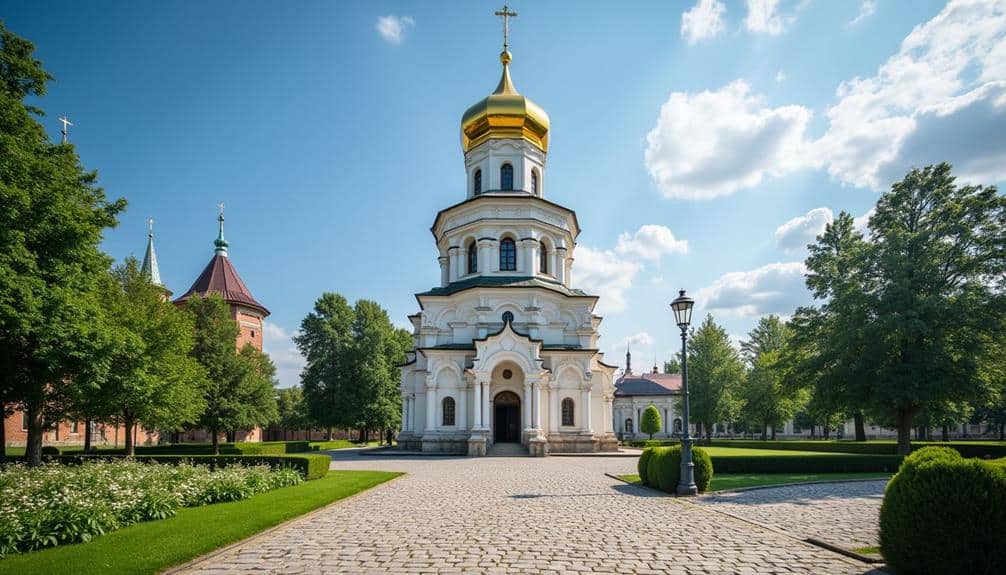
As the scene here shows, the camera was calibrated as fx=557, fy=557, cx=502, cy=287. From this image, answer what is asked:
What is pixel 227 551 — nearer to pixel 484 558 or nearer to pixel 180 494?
pixel 484 558

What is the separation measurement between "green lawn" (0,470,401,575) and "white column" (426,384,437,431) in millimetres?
19461

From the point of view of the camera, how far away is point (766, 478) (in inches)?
739

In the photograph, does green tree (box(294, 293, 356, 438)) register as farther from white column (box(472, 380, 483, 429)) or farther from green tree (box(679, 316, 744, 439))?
green tree (box(679, 316, 744, 439))

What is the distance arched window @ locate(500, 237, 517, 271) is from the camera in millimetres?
37281

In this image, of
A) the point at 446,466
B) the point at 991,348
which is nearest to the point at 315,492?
the point at 446,466

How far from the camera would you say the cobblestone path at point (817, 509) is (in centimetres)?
960

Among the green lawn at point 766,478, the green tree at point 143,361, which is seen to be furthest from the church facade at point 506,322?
the green lawn at point 766,478

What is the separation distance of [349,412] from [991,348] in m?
39.4

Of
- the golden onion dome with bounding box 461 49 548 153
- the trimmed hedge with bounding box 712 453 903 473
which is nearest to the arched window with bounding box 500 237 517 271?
the golden onion dome with bounding box 461 49 548 153

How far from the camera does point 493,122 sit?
127 ft

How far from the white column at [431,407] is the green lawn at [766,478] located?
53.4 ft

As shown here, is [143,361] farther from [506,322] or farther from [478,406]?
[506,322]

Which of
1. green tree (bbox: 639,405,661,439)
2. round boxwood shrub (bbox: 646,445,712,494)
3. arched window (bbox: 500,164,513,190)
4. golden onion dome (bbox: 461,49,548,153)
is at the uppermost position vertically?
golden onion dome (bbox: 461,49,548,153)

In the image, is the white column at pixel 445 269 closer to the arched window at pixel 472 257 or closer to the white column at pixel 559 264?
the arched window at pixel 472 257
